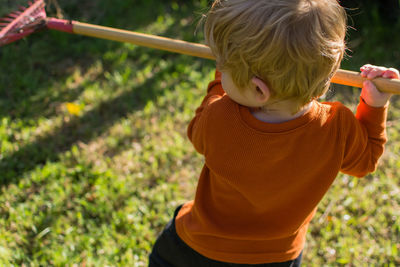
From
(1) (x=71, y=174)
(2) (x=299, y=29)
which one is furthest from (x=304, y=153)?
(1) (x=71, y=174)

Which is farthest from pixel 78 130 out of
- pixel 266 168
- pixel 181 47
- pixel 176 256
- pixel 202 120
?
pixel 266 168

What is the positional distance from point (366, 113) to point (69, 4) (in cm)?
409

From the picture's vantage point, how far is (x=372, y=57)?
12.6ft

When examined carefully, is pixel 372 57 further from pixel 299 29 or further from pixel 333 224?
pixel 299 29

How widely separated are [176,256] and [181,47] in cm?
102

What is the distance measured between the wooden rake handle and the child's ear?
52 centimetres

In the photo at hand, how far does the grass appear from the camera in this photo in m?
2.52

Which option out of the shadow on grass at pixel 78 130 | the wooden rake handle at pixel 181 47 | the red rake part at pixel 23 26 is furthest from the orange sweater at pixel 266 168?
the shadow on grass at pixel 78 130

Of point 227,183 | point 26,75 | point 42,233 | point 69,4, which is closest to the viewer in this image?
point 227,183

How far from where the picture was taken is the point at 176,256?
169cm

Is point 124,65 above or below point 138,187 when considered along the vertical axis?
above

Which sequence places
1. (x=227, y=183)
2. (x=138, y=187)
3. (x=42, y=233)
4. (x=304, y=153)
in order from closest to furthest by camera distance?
(x=304, y=153)
(x=227, y=183)
(x=42, y=233)
(x=138, y=187)

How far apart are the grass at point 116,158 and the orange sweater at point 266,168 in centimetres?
80

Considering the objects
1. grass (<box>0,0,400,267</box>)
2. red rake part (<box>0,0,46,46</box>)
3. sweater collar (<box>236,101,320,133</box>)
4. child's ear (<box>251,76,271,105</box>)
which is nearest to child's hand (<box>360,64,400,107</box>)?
sweater collar (<box>236,101,320,133</box>)
